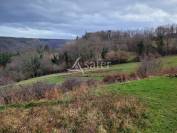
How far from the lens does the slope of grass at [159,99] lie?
8.77 metres

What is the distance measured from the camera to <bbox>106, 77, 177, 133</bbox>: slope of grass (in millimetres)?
8766

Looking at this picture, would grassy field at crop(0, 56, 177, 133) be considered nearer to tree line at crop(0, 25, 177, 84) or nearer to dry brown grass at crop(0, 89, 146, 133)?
dry brown grass at crop(0, 89, 146, 133)

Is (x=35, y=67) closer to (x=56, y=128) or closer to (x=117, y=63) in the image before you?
(x=117, y=63)

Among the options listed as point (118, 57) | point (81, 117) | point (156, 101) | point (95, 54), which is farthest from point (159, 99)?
point (95, 54)

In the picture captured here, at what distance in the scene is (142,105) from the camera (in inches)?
400

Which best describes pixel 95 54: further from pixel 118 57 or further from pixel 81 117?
pixel 81 117

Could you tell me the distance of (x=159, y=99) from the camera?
11227mm

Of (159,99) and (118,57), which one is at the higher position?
(159,99)

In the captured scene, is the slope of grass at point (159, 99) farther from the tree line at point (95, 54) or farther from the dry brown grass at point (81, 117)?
the tree line at point (95, 54)

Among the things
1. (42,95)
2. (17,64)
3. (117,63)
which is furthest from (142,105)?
(17,64)

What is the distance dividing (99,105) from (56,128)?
213 centimetres

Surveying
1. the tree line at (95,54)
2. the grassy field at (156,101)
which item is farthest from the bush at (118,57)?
the grassy field at (156,101)

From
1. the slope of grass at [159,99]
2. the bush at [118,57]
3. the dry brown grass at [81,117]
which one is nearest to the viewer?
A: the dry brown grass at [81,117]

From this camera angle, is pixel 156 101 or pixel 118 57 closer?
pixel 156 101
